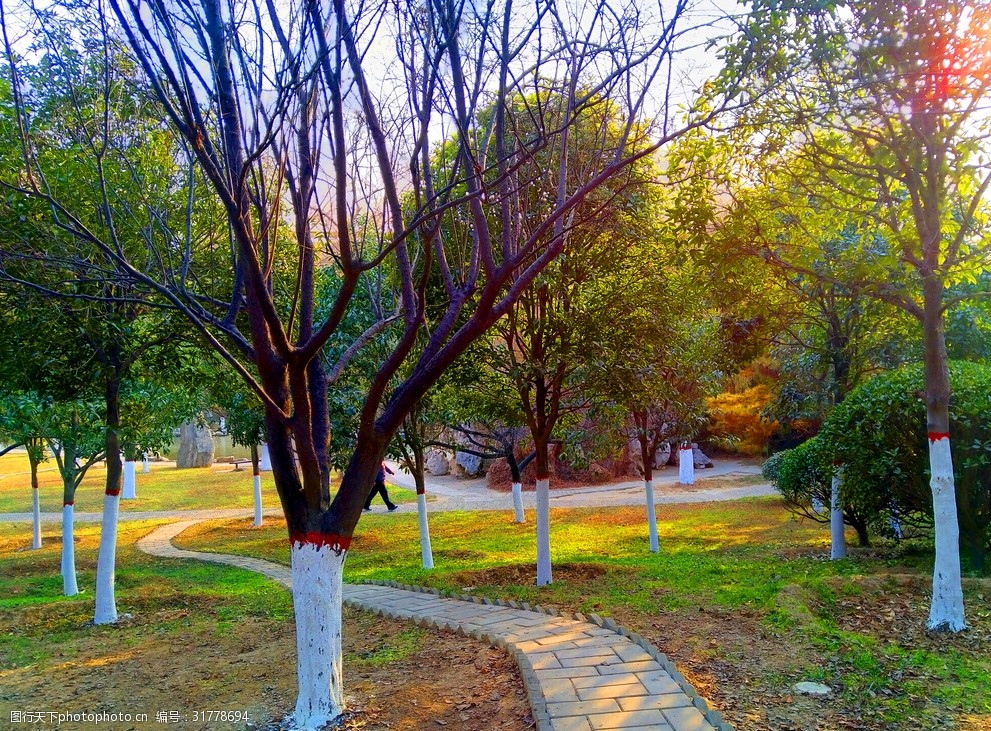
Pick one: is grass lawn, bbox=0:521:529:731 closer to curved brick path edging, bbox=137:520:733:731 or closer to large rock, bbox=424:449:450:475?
curved brick path edging, bbox=137:520:733:731

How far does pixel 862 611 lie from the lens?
5.91m

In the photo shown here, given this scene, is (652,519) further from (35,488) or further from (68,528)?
(35,488)

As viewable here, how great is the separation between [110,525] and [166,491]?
1947 cm

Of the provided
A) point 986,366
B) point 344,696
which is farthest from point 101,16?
point 986,366

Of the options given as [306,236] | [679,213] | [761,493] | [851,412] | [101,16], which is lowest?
[761,493]

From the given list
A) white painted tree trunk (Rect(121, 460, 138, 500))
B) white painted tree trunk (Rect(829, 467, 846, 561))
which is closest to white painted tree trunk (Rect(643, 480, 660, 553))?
white painted tree trunk (Rect(829, 467, 846, 561))

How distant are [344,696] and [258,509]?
13.7 metres

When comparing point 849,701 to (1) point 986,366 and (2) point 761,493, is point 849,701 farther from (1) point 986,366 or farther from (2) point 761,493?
(2) point 761,493

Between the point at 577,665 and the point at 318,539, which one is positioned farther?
the point at 577,665

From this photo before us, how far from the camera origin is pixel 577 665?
463 centimetres

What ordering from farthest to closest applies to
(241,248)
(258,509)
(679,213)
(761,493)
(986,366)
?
(761,493), (258,509), (986,366), (679,213), (241,248)

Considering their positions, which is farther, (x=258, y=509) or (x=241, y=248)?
(x=258, y=509)

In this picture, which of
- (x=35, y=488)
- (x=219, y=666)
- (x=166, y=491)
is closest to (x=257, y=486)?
(x=35, y=488)

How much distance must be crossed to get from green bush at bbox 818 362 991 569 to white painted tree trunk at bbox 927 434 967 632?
5.51 ft
